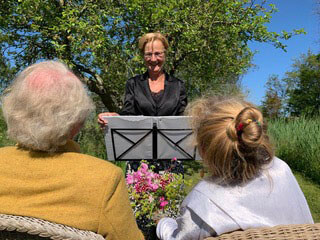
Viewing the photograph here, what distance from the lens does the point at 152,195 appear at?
2.12 meters

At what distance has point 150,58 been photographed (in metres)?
2.54

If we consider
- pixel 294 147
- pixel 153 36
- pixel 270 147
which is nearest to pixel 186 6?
pixel 153 36

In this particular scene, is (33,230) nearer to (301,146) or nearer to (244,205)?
(244,205)

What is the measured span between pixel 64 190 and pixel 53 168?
0.09 meters

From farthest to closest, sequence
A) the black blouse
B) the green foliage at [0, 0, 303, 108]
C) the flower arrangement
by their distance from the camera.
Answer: the green foliage at [0, 0, 303, 108] → the black blouse → the flower arrangement

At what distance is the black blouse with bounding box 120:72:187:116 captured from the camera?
2.50m

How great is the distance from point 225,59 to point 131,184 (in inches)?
197

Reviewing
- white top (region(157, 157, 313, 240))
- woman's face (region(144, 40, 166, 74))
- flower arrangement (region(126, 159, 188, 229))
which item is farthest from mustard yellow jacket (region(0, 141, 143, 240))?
woman's face (region(144, 40, 166, 74))

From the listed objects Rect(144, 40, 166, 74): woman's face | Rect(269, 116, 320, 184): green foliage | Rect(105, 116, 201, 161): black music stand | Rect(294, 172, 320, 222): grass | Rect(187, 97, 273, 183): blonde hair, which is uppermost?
Rect(144, 40, 166, 74): woman's face

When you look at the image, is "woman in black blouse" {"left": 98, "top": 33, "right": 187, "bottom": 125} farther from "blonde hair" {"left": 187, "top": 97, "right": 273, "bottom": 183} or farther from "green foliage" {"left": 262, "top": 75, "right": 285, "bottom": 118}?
"green foliage" {"left": 262, "top": 75, "right": 285, "bottom": 118}

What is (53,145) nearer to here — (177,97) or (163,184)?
(163,184)

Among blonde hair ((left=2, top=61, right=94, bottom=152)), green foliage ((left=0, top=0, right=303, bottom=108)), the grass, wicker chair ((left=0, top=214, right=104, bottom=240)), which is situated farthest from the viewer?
green foliage ((left=0, top=0, right=303, bottom=108))

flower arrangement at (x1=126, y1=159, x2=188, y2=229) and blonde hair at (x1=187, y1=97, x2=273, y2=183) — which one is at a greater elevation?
blonde hair at (x1=187, y1=97, x2=273, y2=183)

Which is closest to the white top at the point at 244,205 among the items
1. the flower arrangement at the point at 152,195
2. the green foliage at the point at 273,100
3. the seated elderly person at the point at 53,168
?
the seated elderly person at the point at 53,168
